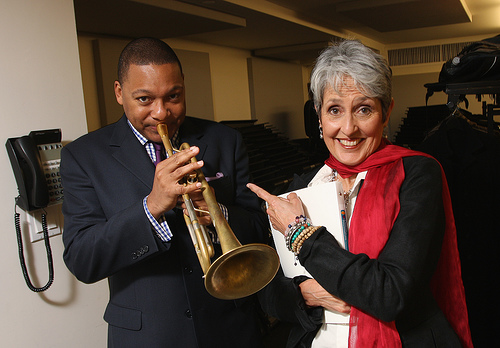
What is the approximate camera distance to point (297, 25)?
5.45 meters

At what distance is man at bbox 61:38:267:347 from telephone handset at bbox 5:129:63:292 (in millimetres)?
269

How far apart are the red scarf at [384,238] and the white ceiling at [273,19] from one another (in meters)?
1.51

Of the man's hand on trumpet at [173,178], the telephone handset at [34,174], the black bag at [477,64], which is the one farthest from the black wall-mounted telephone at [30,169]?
the black bag at [477,64]

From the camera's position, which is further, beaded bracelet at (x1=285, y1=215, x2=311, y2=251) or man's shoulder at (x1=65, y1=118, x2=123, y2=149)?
man's shoulder at (x1=65, y1=118, x2=123, y2=149)

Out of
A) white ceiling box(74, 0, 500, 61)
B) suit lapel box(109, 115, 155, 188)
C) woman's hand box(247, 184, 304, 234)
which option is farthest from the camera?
white ceiling box(74, 0, 500, 61)

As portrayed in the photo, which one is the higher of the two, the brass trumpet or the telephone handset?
the telephone handset

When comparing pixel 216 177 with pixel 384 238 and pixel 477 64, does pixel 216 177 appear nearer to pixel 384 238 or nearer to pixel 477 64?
pixel 384 238

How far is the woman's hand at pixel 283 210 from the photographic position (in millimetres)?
1340

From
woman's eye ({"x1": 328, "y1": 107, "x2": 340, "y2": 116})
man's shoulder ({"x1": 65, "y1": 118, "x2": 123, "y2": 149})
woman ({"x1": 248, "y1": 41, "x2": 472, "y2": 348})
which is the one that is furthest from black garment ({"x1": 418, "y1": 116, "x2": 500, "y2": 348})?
man's shoulder ({"x1": 65, "y1": 118, "x2": 123, "y2": 149})

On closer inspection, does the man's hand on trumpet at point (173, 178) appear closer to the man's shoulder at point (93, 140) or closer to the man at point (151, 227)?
the man at point (151, 227)

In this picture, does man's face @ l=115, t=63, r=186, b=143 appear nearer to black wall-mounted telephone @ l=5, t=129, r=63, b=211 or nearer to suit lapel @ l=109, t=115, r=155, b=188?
suit lapel @ l=109, t=115, r=155, b=188

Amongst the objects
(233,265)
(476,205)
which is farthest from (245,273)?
(476,205)

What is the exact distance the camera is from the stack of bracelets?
49.5 inches

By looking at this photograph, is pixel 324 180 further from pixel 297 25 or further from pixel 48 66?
pixel 297 25
